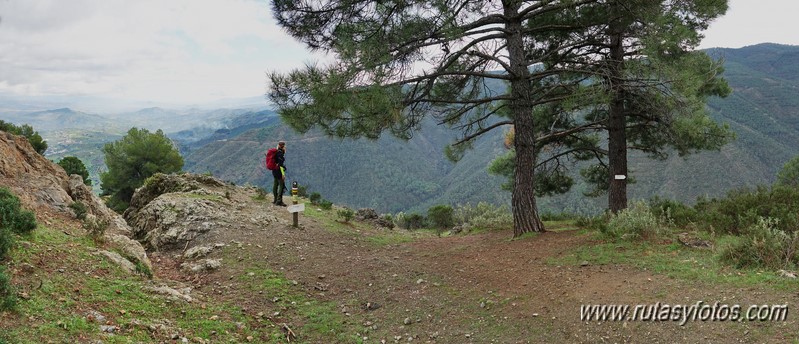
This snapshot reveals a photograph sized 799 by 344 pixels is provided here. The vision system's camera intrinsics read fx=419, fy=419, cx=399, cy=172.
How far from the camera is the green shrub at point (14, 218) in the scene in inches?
214

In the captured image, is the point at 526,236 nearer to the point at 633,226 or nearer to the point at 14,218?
the point at 633,226

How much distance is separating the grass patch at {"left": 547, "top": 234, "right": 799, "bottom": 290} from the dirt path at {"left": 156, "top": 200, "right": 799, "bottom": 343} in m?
0.19

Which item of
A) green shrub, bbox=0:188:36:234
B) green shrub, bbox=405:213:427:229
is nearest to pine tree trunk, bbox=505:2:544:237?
green shrub, bbox=0:188:36:234

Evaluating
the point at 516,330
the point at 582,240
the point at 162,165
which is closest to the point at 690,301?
the point at 516,330

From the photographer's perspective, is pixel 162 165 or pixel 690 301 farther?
pixel 162 165

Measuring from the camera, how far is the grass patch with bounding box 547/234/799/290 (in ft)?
15.4

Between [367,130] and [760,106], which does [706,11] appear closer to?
[367,130]

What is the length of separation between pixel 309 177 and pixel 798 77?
212608 millimetres

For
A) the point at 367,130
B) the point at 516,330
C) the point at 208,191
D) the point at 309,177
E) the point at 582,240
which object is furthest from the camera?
the point at 309,177

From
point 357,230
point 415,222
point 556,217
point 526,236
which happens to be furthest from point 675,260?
point 415,222

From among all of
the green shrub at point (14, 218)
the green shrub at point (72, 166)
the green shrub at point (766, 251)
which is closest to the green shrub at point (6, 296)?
the green shrub at point (14, 218)

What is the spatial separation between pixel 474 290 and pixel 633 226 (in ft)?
10.4

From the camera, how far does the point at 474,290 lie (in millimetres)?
6195

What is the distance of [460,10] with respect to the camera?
8.93 m
